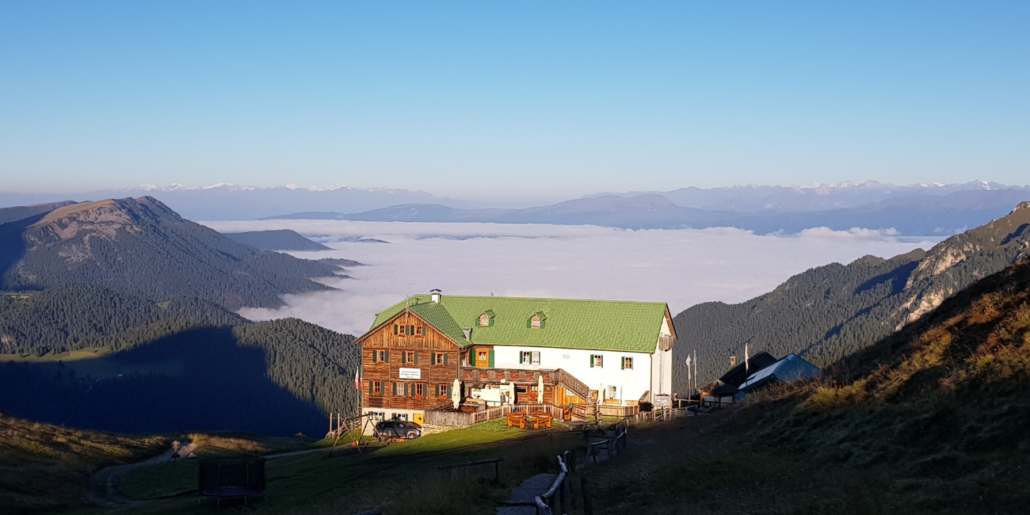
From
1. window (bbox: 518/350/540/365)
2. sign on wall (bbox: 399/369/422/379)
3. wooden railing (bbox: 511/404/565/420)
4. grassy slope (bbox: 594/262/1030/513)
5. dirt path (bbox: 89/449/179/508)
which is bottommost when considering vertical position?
dirt path (bbox: 89/449/179/508)

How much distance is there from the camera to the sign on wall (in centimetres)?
7419

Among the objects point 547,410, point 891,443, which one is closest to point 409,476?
point 891,443

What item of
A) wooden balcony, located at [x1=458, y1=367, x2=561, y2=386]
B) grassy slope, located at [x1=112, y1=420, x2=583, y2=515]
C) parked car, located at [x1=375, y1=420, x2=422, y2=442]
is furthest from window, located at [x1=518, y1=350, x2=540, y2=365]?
grassy slope, located at [x1=112, y1=420, x2=583, y2=515]

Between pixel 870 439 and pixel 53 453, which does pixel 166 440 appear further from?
pixel 870 439

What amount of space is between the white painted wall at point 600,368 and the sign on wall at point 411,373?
6944 mm

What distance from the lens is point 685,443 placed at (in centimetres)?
3538

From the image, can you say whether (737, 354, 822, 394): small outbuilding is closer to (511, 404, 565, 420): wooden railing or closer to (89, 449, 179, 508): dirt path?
(511, 404, 565, 420): wooden railing

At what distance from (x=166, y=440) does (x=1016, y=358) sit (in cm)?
7334

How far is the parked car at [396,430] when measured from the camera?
6619 centimetres

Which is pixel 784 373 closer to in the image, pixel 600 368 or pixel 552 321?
pixel 600 368

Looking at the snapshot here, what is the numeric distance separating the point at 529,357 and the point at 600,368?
607 centimetres

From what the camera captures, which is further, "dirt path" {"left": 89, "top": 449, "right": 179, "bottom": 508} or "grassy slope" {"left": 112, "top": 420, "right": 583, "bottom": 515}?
"dirt path" {"left": 89, "top": 449, "right": 179, "bottom": 508}

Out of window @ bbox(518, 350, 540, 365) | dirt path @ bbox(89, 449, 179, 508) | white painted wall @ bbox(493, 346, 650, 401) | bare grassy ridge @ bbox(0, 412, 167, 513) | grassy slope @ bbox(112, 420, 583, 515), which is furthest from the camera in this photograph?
window @ bbox(518, 350, 540, 365)

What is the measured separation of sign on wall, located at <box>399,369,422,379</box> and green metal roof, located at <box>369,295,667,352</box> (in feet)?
13.7
